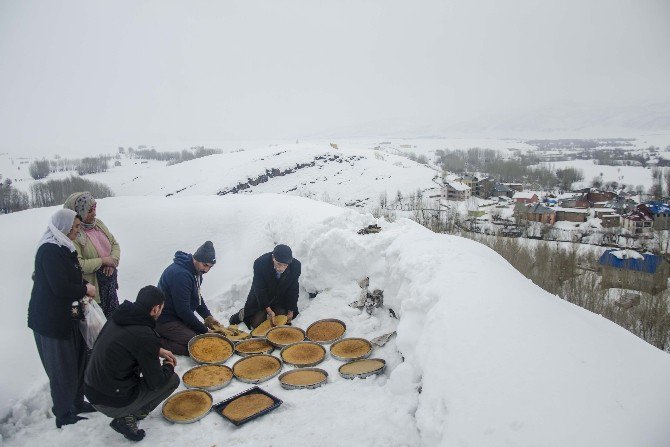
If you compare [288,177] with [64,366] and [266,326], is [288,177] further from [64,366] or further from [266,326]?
[64,366]

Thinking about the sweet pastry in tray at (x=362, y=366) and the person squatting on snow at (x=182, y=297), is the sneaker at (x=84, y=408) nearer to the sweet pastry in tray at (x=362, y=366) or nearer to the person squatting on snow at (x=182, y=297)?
the person squatting on snow at (x=182, y=297)

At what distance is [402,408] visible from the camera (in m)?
3.66

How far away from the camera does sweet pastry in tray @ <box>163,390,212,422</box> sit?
3.90 meters

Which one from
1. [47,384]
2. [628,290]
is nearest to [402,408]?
[47,384]

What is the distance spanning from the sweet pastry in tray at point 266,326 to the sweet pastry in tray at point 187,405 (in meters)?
1.57

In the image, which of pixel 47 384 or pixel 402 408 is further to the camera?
pixel 47 384

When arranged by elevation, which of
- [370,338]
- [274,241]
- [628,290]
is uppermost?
[274,241]

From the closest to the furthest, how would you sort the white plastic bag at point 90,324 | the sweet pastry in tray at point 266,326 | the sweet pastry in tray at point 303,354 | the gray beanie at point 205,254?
the white plastic bag at point 90,324 < the sweet pastry in tray at point 303,354 < the gray beanie at point 205,254 < the sweet pastry in tray at point 266,326

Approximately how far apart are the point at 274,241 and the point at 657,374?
24.2 ft

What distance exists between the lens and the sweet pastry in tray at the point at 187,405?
12.8ft

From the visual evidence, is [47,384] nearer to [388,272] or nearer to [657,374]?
[388,272]

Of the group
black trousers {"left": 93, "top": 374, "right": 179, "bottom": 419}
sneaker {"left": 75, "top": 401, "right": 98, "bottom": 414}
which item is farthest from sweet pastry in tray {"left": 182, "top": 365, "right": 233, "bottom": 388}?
sneaker {"left": 75, "top": 401, "right": 98, "bottom": 414}

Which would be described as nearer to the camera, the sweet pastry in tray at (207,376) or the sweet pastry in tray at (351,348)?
the sweet pastry in tray at (207,376)

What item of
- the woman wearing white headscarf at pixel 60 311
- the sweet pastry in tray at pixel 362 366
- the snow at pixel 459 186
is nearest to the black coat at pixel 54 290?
the woman wearing white headscarf at pixel 60 311
